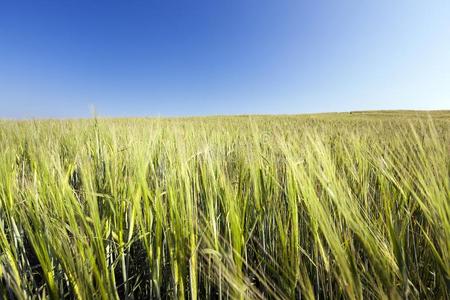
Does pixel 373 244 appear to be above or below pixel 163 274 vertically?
above

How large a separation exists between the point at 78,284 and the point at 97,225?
10 centimetres

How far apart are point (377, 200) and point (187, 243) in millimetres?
663

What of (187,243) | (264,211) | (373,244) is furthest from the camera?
(264,211)

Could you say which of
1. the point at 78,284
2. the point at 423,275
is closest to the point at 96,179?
the point at 78,284

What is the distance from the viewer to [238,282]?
0.43 metres

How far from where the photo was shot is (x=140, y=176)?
0.60 meters

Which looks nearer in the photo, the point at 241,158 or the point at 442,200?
the point at 442,200

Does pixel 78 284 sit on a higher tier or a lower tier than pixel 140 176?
lower

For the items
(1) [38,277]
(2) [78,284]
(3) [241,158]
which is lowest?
(1) [38,277]

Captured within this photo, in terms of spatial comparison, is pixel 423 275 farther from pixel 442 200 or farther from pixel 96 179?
pixel 96 179

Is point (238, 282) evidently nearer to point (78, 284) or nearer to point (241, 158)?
point (78, 284)

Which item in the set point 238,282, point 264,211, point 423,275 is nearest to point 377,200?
point 423,275

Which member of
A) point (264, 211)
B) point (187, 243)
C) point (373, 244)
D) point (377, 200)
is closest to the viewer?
point (373, 244)

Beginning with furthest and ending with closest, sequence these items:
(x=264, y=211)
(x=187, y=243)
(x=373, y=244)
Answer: (x=264, y=211) < (x=187, y=243) < (x=373, y=244)
